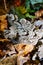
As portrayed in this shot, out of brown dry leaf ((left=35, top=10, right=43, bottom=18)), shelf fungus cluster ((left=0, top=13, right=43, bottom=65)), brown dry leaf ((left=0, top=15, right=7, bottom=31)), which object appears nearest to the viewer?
shelf fungus cluster ((left=0, top=13, right=43, bottom=65))

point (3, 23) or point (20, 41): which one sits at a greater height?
point (3, 23)

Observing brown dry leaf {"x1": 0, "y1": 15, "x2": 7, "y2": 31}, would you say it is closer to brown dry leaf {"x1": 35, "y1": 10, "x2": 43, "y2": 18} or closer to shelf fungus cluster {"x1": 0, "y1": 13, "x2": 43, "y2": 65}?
shelf fungus cluster {"x1": 0, "y1": 13, "x2": 43, "y2": 65}

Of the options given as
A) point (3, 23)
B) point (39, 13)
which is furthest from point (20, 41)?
point (39, 13)

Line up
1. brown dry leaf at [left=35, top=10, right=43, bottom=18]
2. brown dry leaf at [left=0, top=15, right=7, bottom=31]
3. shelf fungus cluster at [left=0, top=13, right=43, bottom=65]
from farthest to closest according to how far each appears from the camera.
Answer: brown dry leaf at [left=35, top=10, right=43, bottom=18] → brown dry leaf at [left=0, top=15, right=7, bottom=31] → shelf fungus cluster at [left=0, top=13, right=43, bottom=65]

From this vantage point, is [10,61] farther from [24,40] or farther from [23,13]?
[23,13]

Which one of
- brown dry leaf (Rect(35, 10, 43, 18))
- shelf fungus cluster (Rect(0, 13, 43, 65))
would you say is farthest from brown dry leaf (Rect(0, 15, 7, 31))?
brown dry leaf (Rect(35, 10, 43, 18))

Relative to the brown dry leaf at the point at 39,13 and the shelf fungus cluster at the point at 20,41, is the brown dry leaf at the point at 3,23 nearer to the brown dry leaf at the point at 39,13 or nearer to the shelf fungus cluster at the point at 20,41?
the shelf fungus cluster at the point at 20,41

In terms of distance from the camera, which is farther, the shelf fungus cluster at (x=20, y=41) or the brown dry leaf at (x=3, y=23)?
the brown dry leaf at (x=3, y=23)

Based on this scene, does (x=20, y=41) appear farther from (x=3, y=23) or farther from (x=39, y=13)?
(x=39, y=13)

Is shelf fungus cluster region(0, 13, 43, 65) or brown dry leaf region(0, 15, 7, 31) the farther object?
brown dry leaf region(0, 15, 7, 31)

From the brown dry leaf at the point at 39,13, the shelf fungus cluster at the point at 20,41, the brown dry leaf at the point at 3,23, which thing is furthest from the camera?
the brown dry leaf at the point at 39,13

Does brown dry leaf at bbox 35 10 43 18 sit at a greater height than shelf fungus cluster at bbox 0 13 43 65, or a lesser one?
greater

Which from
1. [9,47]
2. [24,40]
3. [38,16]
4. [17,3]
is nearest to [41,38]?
[24,40]

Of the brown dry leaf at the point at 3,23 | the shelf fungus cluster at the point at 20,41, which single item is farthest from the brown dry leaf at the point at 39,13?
the brown dry leaf at the point at 3,23
